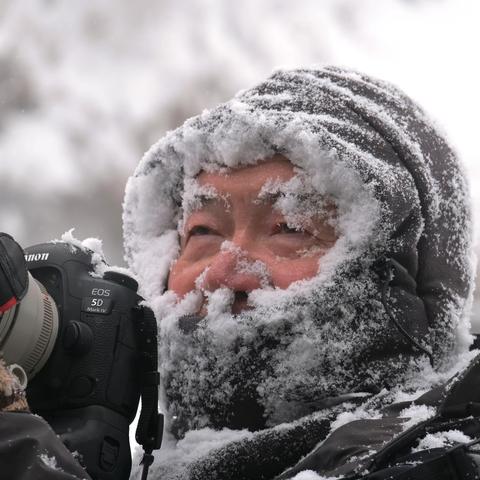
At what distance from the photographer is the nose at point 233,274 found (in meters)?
1.65

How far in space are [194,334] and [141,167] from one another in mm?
567

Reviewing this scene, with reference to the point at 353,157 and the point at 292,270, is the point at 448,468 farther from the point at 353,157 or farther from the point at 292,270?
the point at 353,157

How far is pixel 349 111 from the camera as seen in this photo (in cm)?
182

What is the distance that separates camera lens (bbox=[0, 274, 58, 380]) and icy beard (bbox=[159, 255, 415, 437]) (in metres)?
0.32

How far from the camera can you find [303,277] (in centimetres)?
166

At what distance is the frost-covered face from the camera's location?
5.46 feet

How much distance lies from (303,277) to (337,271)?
0.07m

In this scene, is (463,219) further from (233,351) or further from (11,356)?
(11,356)

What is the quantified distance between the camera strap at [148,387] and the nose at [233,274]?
6.8 inches

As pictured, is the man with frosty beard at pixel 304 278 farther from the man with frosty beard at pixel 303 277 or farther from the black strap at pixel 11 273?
the black strap at pixel 11 273

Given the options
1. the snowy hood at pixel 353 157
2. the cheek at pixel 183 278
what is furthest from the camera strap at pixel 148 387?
the snowy hood at pixel 353 157

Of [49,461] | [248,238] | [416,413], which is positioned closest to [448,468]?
[416,413]

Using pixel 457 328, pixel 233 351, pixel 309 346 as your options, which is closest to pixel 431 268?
pixel 457 328

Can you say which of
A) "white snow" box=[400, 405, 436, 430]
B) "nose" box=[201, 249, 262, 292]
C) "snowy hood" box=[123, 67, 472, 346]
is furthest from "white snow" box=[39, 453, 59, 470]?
"snowy hood" box=[123, 67, 472, 346]
